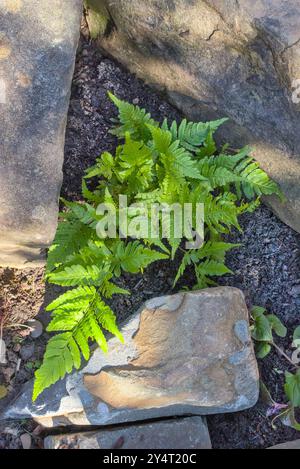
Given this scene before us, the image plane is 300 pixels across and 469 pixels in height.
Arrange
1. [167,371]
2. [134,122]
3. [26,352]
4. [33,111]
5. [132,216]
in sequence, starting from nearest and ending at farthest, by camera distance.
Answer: [33,111]
[167,371]
[132,216]
[26,352]
[134,122]

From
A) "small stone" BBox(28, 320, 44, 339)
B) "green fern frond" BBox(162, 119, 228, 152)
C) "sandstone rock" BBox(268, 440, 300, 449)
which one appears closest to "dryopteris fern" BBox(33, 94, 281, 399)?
"green fern frond" BBox(162, 119, 228, 152)

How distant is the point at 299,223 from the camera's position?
455 centimetres

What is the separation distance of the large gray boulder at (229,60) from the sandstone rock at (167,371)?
1.15 metres

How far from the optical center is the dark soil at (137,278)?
4195mm

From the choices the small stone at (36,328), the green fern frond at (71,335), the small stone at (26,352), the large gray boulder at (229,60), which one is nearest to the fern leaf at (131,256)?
the green fern frond at (71,335)

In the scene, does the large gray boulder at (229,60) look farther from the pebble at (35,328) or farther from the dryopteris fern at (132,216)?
the pebble at (35,328)

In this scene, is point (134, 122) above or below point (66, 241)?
above

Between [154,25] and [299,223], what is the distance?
189cm

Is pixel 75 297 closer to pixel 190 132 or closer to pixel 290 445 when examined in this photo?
pixel 190 132

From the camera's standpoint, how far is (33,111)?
3.85m

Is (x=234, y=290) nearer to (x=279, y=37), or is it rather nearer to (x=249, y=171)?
(x=249, y=171)

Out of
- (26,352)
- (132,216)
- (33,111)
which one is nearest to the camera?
(33,111)

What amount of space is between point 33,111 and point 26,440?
2.27 meters

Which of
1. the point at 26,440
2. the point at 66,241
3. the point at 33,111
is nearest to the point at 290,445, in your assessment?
the point at 26,440
